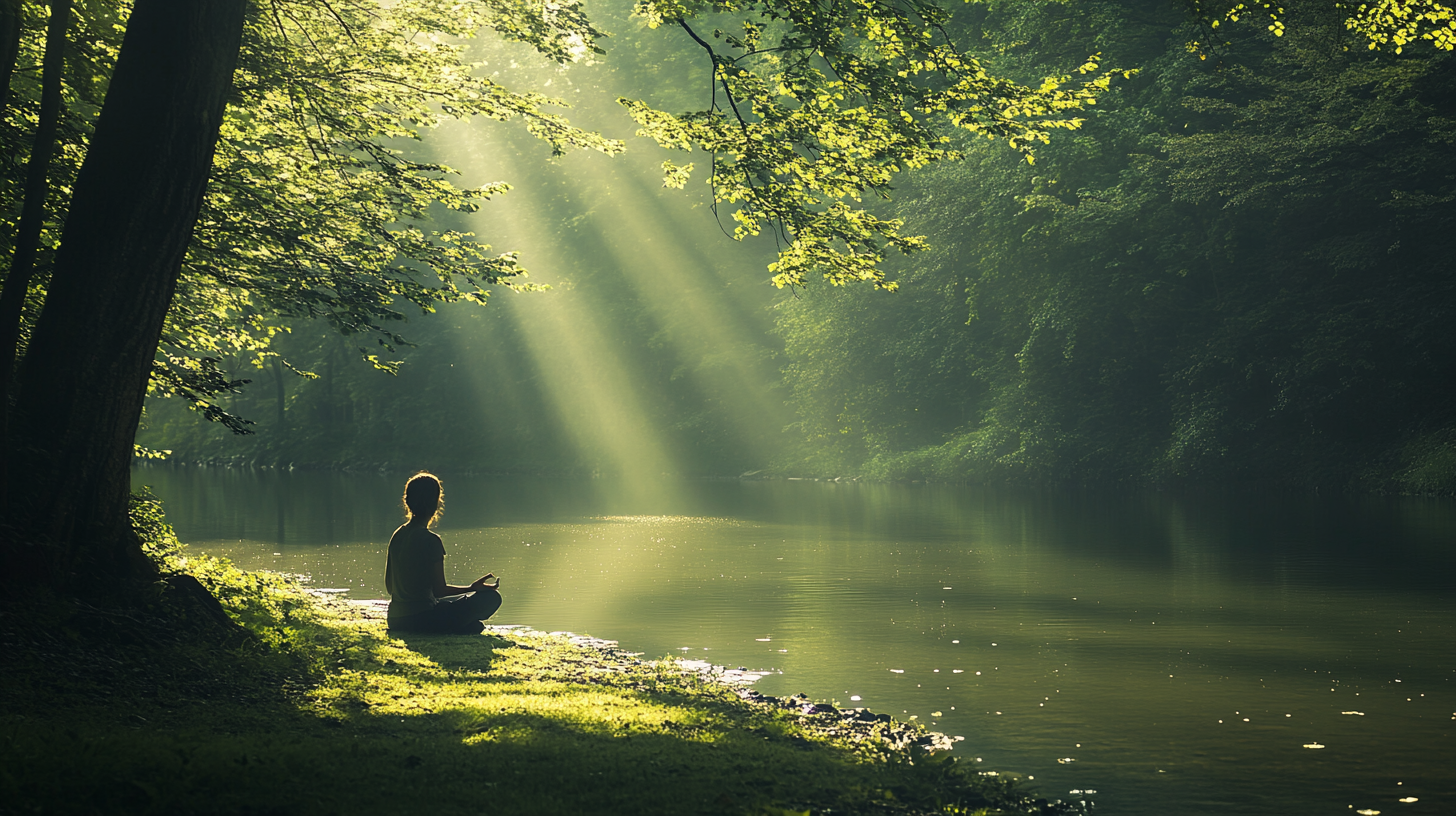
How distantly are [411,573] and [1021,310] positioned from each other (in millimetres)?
32280

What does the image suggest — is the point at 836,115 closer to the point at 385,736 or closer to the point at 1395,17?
the point at 1395,17

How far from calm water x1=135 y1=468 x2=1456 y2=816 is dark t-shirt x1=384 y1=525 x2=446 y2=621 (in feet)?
5.95

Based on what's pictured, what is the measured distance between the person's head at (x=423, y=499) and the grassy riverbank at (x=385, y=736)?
52.9 inches

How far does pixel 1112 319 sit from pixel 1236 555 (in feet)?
66.2

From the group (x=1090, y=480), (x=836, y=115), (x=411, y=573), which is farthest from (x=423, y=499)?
(x=1090, y=480)

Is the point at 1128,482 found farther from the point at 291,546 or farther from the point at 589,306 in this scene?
the point at 589,306

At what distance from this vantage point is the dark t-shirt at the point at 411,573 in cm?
999

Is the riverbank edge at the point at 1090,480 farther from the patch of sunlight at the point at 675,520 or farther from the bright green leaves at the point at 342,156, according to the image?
the patch of sunlight at the point at 675,520

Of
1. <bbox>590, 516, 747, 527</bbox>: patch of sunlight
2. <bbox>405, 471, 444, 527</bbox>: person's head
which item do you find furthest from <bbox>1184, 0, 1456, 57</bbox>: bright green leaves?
<bbox>590, 516, 747, 527</bbox>: patch of sunlight

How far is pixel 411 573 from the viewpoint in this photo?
33.2 ft

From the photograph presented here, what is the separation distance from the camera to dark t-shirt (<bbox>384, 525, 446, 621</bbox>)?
393 inches

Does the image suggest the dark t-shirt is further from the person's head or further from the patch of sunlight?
the patch of sunlight

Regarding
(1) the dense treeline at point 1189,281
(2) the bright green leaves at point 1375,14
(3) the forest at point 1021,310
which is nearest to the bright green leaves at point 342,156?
(3) the forest at point 1021,310

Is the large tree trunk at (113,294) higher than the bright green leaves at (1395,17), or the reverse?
the bright green leaves at (1395,17)
